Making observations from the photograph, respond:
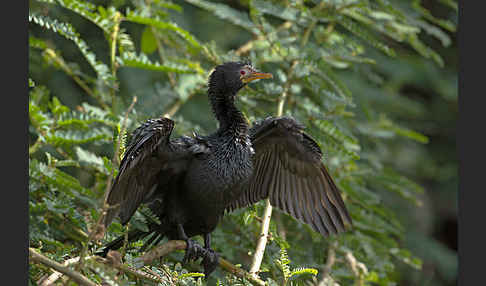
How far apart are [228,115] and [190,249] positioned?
79cm

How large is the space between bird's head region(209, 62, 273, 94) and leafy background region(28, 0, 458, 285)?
578mm

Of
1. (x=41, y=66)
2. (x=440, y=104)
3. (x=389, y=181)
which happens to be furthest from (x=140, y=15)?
(x=440, y=104)

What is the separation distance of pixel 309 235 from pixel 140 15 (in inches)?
75.5

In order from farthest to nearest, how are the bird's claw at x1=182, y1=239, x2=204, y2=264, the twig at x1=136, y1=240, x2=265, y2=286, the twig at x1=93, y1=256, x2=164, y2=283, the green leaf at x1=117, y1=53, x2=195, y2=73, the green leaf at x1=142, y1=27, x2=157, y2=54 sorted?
the green leaf at x1=142, y1=27, x2=157, y2=54, the green leaf at x1=117, y1=53, x2=195, y2=73, the bird's claw at x1=182, y1=239, x2=204, y2=264, the twig at x1=136, y1=240, x2=265, y2=286, the twig at x1=93, y1=256, x2=164, y2=283

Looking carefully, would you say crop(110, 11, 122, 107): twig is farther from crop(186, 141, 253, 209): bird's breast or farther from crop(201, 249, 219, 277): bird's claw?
crop(201, 249, 219, 277): bird's claw

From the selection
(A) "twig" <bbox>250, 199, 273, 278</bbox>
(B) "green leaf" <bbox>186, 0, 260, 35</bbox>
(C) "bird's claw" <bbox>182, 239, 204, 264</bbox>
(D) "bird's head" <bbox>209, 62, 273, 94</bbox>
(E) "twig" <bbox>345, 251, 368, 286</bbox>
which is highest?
(B) "green leaf" <bbox>186, 0, 260, 35</bbox>

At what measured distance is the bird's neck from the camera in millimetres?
3547

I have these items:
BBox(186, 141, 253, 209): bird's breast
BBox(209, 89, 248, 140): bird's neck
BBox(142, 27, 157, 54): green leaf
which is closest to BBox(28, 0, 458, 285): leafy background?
BBox(142, 27, 157, 54): green leaf

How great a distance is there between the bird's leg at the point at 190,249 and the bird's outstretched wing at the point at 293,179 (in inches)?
14.2

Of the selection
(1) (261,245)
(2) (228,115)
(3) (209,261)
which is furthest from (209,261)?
(2) (228,115)

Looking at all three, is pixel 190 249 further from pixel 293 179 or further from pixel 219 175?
pixel 293 179

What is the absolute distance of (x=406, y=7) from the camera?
554cm

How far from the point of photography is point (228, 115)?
3627mm

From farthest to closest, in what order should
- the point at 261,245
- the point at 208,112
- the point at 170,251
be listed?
the point at 208,112, the point at 261,245, the point at 170,251
